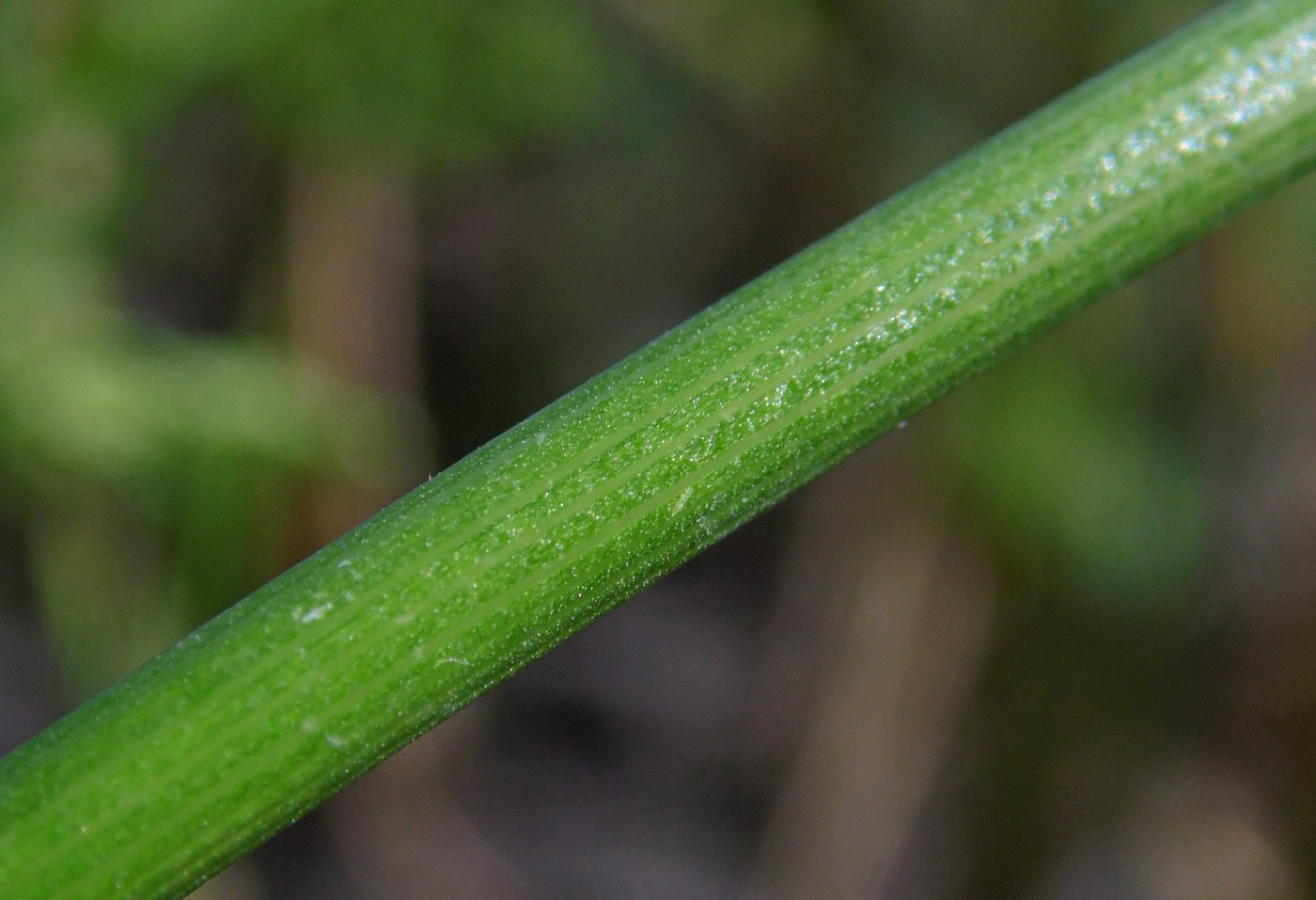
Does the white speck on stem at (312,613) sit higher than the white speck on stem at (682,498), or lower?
lower

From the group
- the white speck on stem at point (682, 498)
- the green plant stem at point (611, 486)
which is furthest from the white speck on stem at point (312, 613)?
the white speck on stem at point (682, 498)

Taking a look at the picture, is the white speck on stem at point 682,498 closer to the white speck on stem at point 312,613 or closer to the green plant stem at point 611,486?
the green plant stem at point 611,486

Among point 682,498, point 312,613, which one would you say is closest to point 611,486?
point 682,498

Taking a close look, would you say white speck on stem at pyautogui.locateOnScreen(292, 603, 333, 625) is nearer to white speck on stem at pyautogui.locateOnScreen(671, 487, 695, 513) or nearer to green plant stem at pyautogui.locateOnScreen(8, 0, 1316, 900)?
green plant stem at pyautogui.locateOnScreen(8, 0, 1316, 900)

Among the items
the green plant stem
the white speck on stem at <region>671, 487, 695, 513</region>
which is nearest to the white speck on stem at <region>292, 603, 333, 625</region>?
the green plant stem

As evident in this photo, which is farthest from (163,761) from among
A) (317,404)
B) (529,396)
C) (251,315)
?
(529,396)

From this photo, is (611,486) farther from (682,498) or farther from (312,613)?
(312,613)

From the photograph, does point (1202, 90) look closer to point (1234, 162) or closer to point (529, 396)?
point (1234, 162)

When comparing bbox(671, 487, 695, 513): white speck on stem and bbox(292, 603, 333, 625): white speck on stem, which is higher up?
bbox(671, 487, 695, 513): white speck on stem
